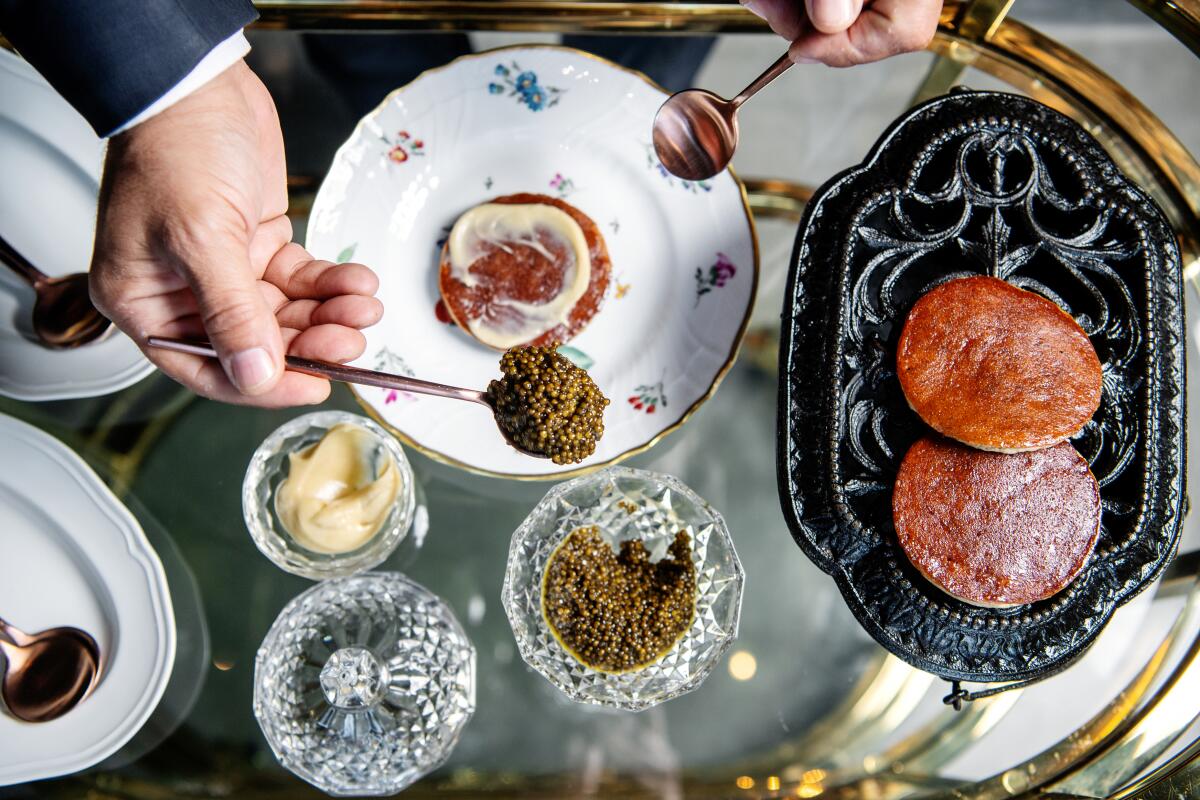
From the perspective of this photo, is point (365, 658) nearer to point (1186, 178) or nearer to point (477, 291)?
point (477, 291)

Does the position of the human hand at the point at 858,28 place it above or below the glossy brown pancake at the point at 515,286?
above

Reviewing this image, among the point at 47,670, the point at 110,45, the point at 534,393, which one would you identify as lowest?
the point at 47,670

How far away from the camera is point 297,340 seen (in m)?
A: 1.06

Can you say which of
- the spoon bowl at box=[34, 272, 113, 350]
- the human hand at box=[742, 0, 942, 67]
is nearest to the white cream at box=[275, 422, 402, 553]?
the spoon bowl at box=[34, 272, 113, 350]

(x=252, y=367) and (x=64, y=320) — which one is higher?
(x=252, y=367)

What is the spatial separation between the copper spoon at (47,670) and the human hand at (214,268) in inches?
15.6

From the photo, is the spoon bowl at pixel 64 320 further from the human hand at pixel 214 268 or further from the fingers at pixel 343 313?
the fingers at pixel 343 313

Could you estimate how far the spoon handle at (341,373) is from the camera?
37.8 inches

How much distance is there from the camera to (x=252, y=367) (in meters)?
0.92

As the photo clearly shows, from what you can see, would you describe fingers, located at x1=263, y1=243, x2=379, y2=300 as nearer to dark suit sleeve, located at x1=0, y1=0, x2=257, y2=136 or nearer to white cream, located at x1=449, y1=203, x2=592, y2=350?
white cream, located at x1=449, y1=203, x2=592, y2=350

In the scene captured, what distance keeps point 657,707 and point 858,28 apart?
0.93 meters

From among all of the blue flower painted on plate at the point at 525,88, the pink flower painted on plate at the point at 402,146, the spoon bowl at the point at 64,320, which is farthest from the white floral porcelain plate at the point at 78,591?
the blue flower painted on plate at the point at 525,88

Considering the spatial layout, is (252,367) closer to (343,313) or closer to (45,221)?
(343,313)

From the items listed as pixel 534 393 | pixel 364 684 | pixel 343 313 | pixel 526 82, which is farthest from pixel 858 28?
pixel 364 684
